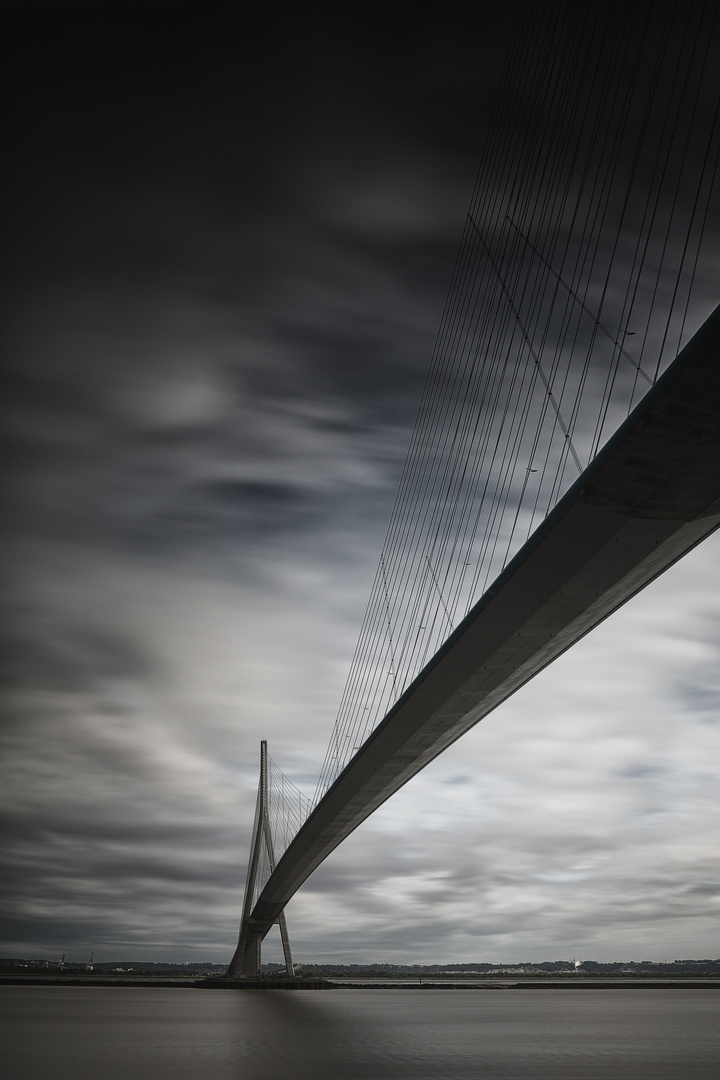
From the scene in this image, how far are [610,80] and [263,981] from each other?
157 feet

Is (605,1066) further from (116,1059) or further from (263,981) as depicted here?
(263,981)

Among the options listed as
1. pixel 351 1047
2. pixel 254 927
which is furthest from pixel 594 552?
pixel 254 927

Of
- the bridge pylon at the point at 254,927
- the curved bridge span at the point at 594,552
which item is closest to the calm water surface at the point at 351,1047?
the curved bridge span at the point at 594,552

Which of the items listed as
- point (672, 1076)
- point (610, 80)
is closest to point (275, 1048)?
point (672, 1076)

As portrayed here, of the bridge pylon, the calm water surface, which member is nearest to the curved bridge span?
the calm water surface

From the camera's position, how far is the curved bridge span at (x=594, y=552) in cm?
829

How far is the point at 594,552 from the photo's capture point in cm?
1074

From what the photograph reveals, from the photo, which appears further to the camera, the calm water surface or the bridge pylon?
the bridge pylon

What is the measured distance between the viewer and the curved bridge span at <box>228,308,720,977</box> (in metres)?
8.29

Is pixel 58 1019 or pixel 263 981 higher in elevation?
pixel 58 1019

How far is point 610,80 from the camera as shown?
11047 millimetres

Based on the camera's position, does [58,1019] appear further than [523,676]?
Yes

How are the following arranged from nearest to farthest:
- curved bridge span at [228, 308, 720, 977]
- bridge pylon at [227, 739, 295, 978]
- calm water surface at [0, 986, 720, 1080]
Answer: curved bridge span at [228, 308, 720, 977] < calm water surface at [0, 986, 720, 1080] < bridge pylon at [227, 739, 295, 978]

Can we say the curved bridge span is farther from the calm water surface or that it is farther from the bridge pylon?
the bridge pylon
